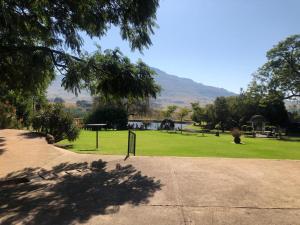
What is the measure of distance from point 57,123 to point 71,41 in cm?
963

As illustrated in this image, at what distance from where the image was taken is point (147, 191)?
7367 mm

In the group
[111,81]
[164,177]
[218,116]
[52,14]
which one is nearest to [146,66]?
[111,81]

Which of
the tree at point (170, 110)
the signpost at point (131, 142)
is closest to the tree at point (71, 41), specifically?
the signpost at point (131, 142)

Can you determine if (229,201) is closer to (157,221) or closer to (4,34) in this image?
(157,221)

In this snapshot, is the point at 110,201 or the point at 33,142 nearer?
the point at 110,201

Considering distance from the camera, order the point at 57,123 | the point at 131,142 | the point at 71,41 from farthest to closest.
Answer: the point at 57,123 < the point at 131,142 < the point at 71,41

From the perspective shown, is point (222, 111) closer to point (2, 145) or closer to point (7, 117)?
point (7, 117)

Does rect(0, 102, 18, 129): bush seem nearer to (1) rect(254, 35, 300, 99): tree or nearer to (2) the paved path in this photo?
(2) the paved path

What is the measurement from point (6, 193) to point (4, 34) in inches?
165

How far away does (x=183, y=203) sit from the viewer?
21.5 feet

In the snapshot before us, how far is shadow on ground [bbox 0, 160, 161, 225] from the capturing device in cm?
595

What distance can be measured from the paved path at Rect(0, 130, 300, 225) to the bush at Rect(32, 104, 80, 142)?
7557mm

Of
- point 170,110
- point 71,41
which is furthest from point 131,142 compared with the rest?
point 170,110

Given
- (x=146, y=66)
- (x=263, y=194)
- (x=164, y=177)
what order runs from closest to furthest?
(x=263, y=194), (x=164, y=177), (x=146, y=66)
